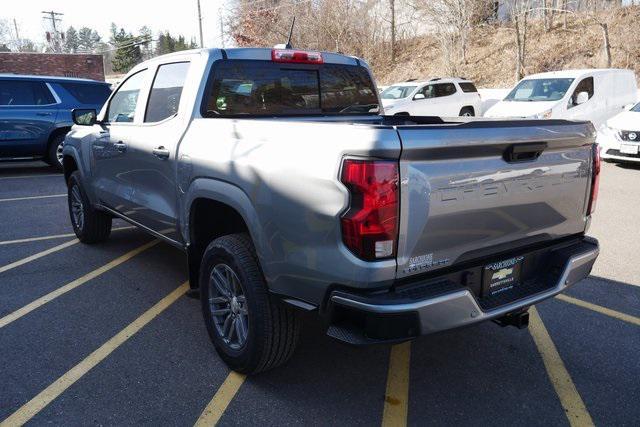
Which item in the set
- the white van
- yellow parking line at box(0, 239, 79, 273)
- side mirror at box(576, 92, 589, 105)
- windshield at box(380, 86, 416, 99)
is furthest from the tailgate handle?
windshield at box(380, 86, 416, 99)

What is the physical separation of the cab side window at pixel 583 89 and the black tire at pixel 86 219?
1073 cm

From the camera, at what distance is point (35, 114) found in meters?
10.3

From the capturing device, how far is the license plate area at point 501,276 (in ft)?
8.75

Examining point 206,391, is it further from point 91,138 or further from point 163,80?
point 91,138

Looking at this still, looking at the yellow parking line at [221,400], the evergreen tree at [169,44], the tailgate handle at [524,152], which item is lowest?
the yellow parking line at [221,400]

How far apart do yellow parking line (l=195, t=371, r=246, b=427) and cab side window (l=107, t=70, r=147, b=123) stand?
7.77 feet

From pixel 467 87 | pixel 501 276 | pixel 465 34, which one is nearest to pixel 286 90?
pixel 501 276

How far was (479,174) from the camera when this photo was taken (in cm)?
245

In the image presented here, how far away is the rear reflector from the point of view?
12.6ft

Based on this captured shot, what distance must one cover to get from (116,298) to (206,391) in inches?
67.4

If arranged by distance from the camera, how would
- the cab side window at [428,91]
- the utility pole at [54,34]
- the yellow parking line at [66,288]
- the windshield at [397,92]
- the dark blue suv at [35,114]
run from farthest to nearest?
the utility pole at [54,34]
the cab side window at [428,91]
the windshield at [397,92]
the dark blue suv at [35,114]
the yellow parking line at [66,288]

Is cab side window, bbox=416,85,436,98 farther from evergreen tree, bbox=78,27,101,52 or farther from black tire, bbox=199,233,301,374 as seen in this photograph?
evergreen tree, bbox=78,27,101,52

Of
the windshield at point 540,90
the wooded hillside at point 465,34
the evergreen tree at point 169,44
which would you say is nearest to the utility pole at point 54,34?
the evergreen tree at point 169,44

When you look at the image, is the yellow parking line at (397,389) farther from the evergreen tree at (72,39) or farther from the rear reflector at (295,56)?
the evergreen tree at (72,39)
